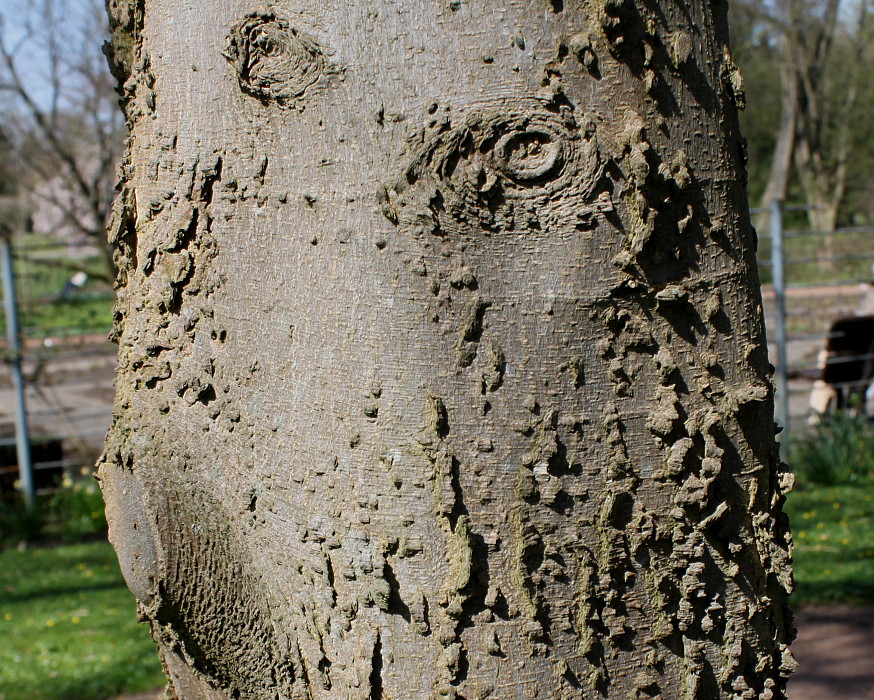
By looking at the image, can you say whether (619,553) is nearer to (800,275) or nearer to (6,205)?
(800,275)

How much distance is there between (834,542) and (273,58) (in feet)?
19.6

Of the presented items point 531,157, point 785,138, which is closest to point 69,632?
point 531,157

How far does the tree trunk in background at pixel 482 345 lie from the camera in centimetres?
107

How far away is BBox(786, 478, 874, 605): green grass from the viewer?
17.3 ft

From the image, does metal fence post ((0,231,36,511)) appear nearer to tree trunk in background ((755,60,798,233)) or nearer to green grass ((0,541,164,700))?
green grass ((0,541,164,700))

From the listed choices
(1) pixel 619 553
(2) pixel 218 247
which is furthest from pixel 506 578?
(2) pixel 218 247

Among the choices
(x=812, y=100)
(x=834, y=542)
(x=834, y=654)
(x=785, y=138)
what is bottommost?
(x=834, y=654)

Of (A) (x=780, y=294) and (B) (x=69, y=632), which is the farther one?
(A) (x=780, y=294)

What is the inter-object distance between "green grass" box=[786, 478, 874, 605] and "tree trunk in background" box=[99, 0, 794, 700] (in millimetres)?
4550

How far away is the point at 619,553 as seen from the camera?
3.61 ft

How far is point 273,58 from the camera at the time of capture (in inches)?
43.4

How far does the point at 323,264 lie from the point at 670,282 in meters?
0.42

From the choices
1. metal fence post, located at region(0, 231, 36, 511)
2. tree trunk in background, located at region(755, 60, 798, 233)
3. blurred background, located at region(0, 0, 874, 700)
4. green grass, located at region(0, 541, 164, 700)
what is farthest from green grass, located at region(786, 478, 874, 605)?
tree trunk in background, located at region(755, 60, 798, 233)

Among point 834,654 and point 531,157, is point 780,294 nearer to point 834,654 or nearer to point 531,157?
point 834,654
